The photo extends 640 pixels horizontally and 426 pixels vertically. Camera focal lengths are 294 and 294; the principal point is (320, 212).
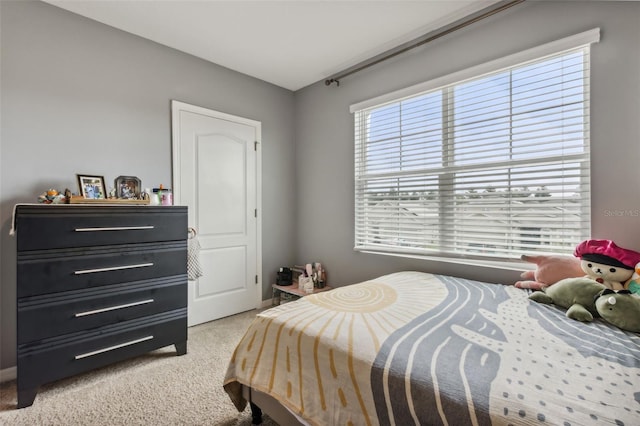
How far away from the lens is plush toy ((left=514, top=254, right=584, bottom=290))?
5.63ft

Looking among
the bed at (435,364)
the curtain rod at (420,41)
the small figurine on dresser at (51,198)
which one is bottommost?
the bed at (435,364)

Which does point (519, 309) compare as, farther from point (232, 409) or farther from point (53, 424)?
point (53, 424)

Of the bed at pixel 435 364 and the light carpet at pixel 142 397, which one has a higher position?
the bed at pixel 435 364

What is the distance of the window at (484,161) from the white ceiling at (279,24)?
0.48 m

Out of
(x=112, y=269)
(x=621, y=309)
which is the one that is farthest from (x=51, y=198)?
(x=621, y=309)

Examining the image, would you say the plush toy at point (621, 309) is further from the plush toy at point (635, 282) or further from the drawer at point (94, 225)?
the drawer at point (94, 225)

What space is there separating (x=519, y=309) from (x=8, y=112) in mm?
3346

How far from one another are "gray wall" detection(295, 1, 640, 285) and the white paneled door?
657 mm

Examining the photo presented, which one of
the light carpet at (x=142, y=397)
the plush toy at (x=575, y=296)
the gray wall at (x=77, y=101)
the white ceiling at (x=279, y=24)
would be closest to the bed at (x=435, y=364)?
the plush toy at (x=575, y=296)

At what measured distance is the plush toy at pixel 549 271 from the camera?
172 centimetres

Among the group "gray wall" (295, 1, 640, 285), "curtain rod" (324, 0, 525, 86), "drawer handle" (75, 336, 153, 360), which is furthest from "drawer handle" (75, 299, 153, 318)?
"curtain rod" (324, 0, 525, 86)

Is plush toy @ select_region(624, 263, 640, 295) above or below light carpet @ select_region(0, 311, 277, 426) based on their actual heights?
above

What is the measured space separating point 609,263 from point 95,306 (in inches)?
117

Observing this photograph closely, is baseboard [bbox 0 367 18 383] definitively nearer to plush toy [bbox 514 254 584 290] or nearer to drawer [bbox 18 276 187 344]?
drawer [bbox 18 276 187 344]
